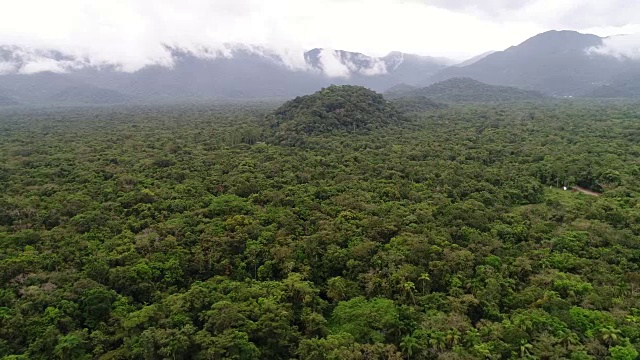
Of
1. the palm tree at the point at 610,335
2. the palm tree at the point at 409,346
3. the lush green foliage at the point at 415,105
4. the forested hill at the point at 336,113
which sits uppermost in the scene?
the forested hill at the point at 336,113

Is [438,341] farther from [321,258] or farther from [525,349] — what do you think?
[321,258]

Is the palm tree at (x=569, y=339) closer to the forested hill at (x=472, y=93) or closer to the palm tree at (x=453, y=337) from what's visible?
the palm tree at (x=453, y=337)

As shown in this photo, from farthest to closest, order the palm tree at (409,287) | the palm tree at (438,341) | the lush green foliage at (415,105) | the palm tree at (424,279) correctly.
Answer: the lush green foliage at (415,105) → the palm tree at (424,279) → the palm tree at (409,287) → the palm tree at (438,341)

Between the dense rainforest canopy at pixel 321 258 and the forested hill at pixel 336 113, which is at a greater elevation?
the forested hill at pixel 336 113

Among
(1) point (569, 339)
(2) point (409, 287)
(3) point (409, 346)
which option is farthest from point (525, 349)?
(2) point (409, 287)

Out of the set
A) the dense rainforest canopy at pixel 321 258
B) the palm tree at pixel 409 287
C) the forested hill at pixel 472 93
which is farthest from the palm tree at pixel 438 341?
the forested hill at pixel 472 93

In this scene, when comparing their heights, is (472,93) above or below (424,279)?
above

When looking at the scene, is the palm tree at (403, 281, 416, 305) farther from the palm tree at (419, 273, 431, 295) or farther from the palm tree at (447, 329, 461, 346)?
the palm tree at (447, 329, 461, 346)
